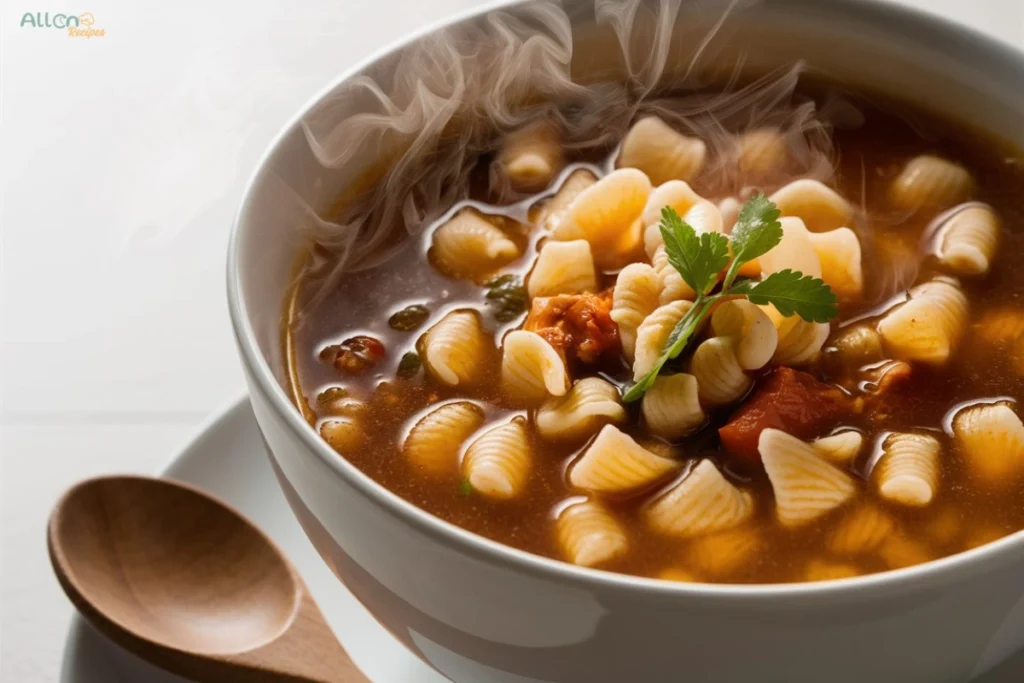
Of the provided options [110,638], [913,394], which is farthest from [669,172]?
[110,638]

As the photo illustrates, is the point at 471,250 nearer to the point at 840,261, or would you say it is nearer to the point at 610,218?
the point at 610,218

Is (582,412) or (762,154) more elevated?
(762,154)

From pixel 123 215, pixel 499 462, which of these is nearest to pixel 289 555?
pixel 499 462

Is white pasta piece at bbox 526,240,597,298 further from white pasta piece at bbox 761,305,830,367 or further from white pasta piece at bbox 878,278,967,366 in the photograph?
white pasta piece at bbox 878,278,967,366

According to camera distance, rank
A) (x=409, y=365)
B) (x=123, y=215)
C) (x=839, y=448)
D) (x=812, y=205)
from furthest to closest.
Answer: (x=123, y=215), (x=812, y=205), (x=409, y=365), (x=839, y=448)

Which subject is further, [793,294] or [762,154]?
[762,154]

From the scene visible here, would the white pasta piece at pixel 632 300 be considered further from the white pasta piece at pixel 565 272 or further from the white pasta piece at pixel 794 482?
the white pasta piece at pixel 794 482
